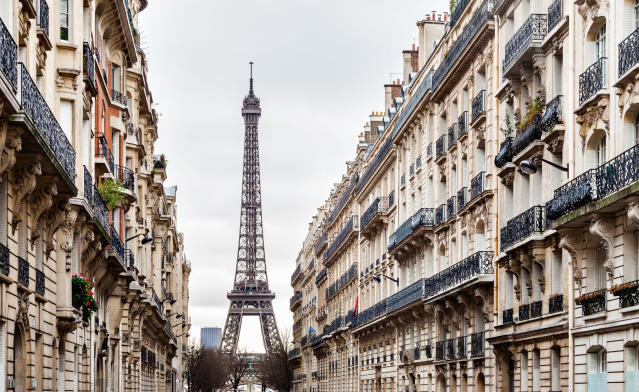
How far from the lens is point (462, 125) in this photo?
4334cm

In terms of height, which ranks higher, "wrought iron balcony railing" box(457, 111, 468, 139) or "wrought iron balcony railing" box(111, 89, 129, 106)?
"wrought iron balcony railing" box(111, 89, 129, 106)

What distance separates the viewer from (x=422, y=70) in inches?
2069

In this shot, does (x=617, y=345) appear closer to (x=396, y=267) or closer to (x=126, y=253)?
(x=126, y=253)

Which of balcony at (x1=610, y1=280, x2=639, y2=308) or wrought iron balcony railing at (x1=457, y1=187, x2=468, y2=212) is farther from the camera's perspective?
wrought iron balcony railing at (x1=457, y1=187, x2=468, y2=212)

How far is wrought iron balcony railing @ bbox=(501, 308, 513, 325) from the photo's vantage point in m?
35.8

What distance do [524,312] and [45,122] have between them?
53.1ft

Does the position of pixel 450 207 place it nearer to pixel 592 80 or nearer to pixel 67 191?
pixel 592 80

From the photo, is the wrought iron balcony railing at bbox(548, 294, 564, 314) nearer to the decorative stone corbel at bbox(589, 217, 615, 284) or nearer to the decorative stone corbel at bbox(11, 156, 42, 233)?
the decorative stone corbel at bbox(589, 217, 615, 284)

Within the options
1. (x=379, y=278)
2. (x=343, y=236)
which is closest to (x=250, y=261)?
(x=343, y=236)

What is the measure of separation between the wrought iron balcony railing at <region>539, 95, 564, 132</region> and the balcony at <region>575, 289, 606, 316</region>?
508 cm

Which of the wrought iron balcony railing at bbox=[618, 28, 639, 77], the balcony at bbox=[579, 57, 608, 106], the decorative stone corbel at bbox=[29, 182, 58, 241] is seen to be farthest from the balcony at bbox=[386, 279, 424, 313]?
the decorative stone corbel at bbox=[29, 182, 58, 241]

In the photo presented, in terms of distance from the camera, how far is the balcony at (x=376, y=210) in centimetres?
6184

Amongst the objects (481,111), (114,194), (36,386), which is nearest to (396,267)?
(481,111)

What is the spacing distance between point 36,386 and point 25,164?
5688 millimetres
